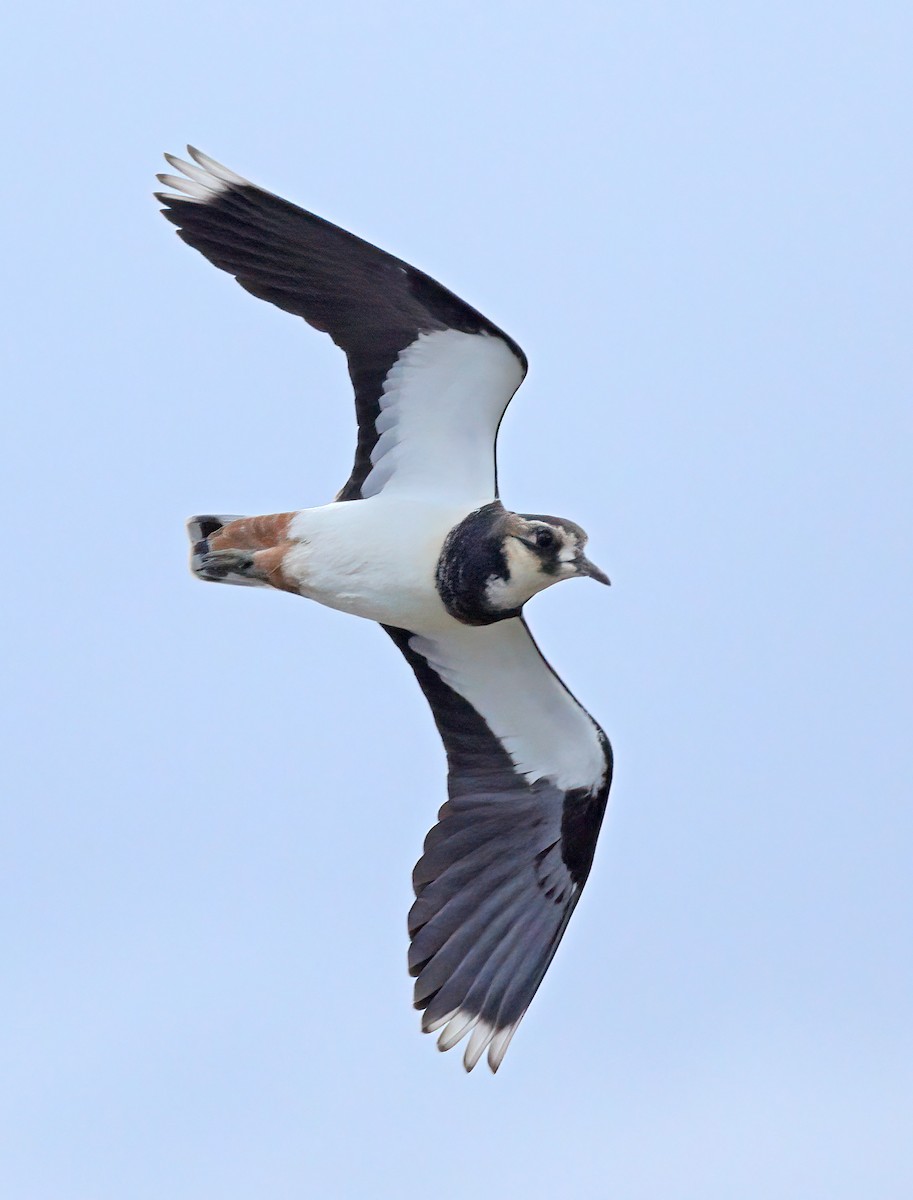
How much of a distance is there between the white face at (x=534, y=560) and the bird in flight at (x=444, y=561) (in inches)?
0.4

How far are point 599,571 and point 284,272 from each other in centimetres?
207

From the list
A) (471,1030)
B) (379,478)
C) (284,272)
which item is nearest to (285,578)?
(379,478)

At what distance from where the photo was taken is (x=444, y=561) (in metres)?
9.41

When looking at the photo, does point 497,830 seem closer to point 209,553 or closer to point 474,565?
point 474,565

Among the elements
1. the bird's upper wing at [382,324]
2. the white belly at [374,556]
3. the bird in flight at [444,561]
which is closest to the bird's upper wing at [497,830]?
the bird in flight at [444,561]

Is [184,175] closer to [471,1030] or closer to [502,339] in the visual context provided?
[502,339]

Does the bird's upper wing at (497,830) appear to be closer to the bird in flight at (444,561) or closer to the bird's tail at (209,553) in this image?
the bird in flight at (444,561)

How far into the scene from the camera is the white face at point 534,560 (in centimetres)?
905

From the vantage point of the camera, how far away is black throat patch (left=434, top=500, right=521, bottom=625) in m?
9.25

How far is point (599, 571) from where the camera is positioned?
907cm

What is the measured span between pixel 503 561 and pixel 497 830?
5.14ft

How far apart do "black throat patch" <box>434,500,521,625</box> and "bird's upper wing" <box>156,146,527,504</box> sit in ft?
1.17

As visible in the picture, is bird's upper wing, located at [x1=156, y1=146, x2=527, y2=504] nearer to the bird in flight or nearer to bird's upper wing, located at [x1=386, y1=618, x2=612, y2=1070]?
the bird in flight

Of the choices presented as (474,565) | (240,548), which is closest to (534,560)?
(474,565)
